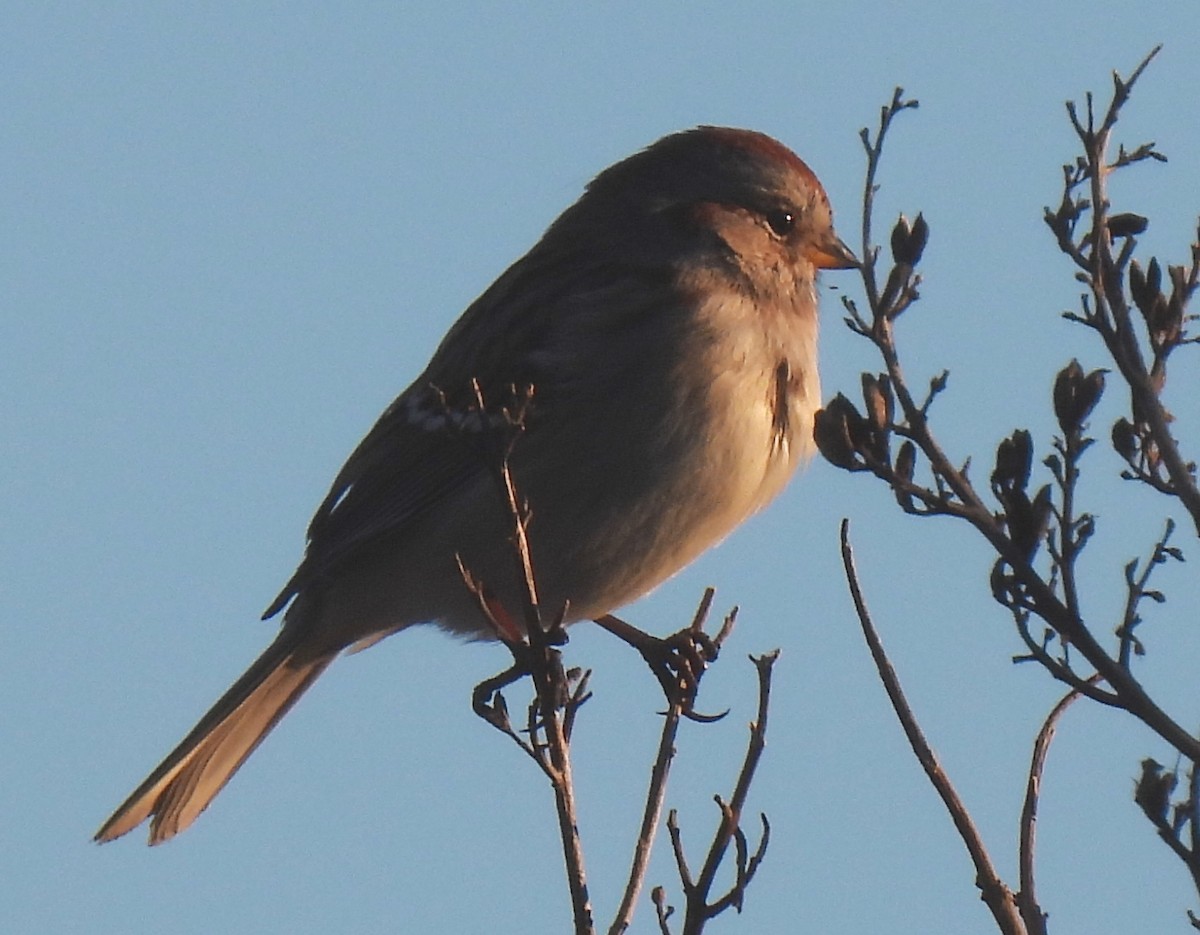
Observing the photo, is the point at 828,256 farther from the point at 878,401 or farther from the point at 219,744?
the point at 878,401

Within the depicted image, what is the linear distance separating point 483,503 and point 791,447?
0.90 m

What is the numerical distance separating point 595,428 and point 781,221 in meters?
1.10

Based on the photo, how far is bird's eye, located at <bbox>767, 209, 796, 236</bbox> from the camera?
20.1 ft

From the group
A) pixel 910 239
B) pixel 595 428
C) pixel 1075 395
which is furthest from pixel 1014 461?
pixel 595 428

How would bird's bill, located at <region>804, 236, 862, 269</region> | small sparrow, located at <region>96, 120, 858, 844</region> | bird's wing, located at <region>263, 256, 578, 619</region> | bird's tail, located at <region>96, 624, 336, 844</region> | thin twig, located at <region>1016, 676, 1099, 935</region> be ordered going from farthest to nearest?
bird's bill, located at <region>804, 236, 862, 269</region>
bird's tail, located at <region>96, 624, 336, 844</region>
bird's wing, located at <region>263, 256, 578, 619</region>
small sparrow, located at <region>96, 120, 858, 844</region>
thin twig, located at <region>1016, 676, 1099, 935</region>

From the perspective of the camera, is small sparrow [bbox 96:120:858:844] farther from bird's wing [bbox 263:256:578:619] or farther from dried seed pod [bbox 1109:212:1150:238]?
dried seed pod [bbox 1109:212:1150:238]

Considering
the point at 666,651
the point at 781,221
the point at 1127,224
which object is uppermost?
the point at 781,221

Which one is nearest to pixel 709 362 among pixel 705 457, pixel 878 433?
pixel 705 457

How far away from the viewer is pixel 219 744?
20.4 feet

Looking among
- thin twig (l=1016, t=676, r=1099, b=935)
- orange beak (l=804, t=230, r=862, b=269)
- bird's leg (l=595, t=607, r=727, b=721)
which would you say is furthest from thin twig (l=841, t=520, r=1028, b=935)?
orange beak (l=804, t=230, r=862, b=269)

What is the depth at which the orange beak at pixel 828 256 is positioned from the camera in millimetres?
6152

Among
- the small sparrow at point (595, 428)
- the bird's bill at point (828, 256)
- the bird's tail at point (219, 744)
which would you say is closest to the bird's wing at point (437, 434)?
the small sparrow at point (595, 428)

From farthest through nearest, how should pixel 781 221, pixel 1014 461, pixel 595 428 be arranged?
1. pixel 781 221
2. pixel 595 428
3. pixel 1014 461

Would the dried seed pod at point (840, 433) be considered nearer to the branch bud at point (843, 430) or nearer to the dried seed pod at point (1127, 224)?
the branch bud at point (843, 430)
